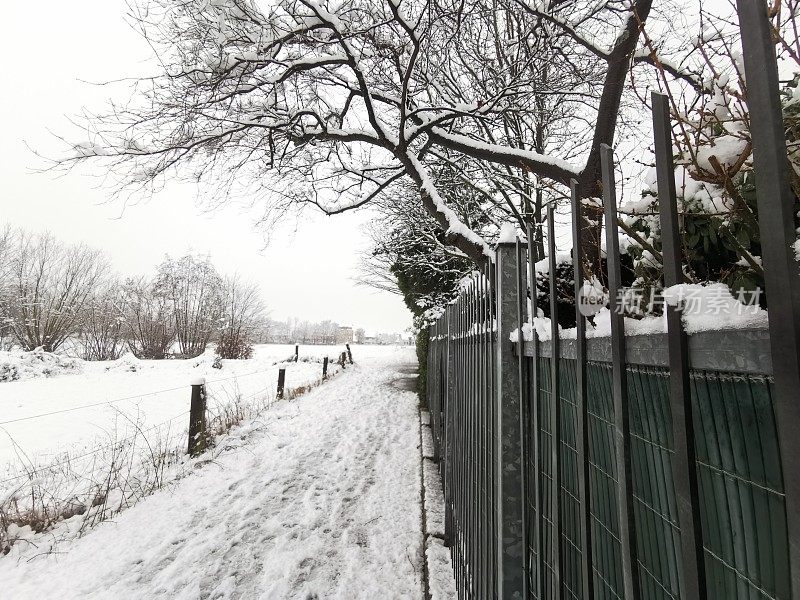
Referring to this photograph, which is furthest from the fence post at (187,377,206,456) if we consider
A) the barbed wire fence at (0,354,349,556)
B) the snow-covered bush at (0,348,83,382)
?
the snow-covered bush at (0,348,83,382)

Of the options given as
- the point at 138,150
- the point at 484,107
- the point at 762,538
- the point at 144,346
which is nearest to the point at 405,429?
the point at 484,107

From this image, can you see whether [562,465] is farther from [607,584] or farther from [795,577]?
[795,577]

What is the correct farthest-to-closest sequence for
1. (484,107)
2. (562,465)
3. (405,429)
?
(405,429)
(484,107)
(562,465)

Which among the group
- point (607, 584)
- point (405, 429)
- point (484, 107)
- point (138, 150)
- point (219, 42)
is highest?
point (219, 42)

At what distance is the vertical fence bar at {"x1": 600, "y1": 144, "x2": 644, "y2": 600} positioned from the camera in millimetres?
786

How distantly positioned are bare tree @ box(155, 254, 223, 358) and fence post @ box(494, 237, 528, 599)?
31.2m

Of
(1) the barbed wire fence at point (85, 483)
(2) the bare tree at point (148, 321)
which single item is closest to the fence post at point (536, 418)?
(1) the barbed wire fence at point (85, 483)

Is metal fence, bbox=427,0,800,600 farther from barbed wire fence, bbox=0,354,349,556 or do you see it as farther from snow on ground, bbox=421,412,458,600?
barbed wire fence, bbox=0,354,349,556

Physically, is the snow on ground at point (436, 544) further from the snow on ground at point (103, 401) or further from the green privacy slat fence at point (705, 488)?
the snow on ground at point (103, 401)

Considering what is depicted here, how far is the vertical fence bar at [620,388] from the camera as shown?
2.58 feet

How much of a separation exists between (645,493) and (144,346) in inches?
1269

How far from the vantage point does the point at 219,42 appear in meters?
4.45

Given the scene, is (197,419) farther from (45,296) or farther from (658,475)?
(45,296)

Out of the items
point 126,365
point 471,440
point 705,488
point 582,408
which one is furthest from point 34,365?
point 705,488
